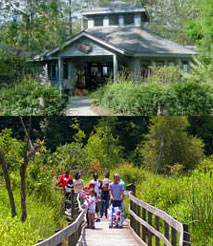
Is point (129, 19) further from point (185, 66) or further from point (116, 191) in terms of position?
point (116, 191)

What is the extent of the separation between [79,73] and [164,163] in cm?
514

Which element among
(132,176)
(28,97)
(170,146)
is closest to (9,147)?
(28,97)

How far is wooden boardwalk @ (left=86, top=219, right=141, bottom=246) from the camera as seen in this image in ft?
27.6

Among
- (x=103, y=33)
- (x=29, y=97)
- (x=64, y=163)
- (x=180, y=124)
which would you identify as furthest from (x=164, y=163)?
(x=29, y=97)

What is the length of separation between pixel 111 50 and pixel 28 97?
4.58 m

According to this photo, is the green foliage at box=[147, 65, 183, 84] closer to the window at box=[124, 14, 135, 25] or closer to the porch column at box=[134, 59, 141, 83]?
the porch column at box=[134, 59, 141, 83]

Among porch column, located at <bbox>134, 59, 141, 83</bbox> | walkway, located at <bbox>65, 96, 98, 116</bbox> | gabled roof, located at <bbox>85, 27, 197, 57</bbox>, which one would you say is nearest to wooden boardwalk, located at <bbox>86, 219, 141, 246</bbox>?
walkway, located at <bbox>65, 96, 98, 116</bbox>

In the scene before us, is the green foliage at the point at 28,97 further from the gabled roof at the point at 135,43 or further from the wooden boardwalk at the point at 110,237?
the wooden boardwalk at the point at 110,237

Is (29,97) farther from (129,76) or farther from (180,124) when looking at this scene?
(180,124)

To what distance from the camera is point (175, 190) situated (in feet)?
34.0

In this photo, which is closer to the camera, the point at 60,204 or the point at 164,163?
the point at 60,204

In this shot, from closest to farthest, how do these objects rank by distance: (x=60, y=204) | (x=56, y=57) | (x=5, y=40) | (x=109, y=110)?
(x=60, y=204) < (x=5, y=40) < (x=109, y=110) < (x=56, y=57)

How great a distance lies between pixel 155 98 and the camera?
15.4 m

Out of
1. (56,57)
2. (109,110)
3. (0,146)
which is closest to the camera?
(0,146)
